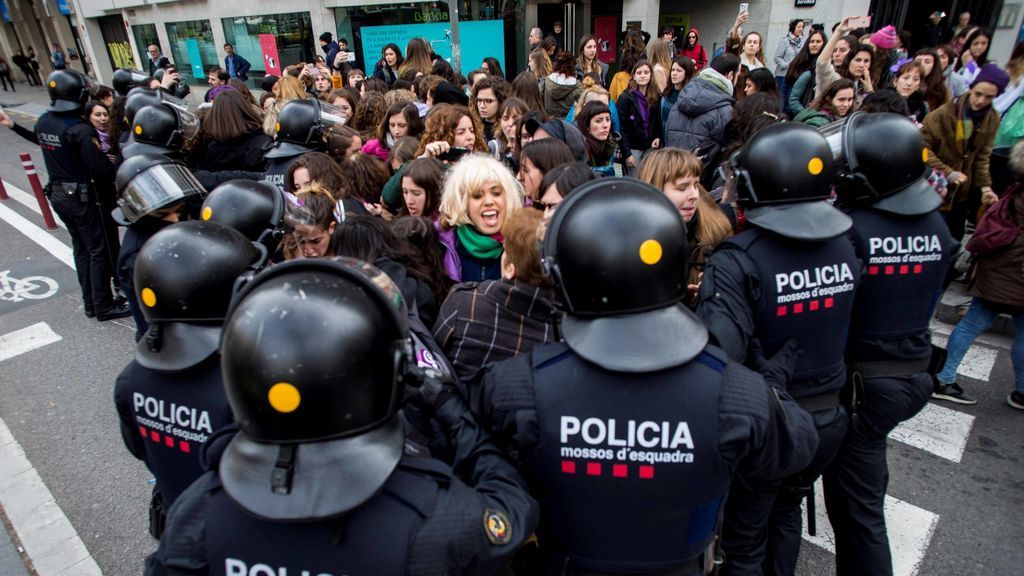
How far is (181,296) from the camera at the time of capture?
1.86 m

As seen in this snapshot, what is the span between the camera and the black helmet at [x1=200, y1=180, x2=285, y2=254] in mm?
2797

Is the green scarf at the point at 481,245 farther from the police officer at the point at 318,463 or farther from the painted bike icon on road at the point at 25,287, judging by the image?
the painted bike icon on road at the point at 25,287

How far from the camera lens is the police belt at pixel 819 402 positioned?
7.95 feet

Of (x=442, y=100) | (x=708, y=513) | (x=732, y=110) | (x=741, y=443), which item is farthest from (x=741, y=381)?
(x=442, y=100)

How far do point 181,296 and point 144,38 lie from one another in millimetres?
27938

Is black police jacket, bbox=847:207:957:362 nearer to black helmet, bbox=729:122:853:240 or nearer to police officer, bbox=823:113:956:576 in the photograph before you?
police officer, bbox=823:113:956:576

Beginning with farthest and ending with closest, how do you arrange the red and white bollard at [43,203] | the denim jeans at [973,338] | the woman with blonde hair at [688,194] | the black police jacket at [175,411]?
the red and white bollard at [43,203], the denim jeans at [973,338], the woman with blonde hair at [688,194], the black police jacket at [175,411]

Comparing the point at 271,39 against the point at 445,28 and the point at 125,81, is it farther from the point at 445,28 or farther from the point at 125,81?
the point at 125,81

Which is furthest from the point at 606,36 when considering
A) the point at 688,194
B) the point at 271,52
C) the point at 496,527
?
the point at 496,527

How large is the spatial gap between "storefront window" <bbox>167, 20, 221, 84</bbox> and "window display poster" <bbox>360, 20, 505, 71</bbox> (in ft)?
25.9

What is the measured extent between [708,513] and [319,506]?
3.54 feet

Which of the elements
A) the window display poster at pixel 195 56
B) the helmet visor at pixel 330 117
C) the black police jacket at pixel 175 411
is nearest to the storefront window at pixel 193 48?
the window display poster at pixel 195 56

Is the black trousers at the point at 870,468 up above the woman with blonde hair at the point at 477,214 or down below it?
below

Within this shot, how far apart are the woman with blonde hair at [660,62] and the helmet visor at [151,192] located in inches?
209
